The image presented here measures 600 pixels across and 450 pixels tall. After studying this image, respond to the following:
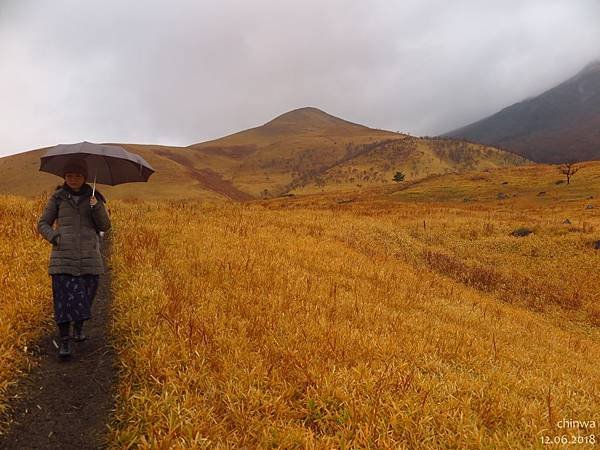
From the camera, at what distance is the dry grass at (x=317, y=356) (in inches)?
167

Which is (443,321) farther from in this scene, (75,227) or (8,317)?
(8,317)

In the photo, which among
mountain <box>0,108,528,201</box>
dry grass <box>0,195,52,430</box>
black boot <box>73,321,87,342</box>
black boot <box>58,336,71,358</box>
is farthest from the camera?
mountain <box>0,108,528,201</box>

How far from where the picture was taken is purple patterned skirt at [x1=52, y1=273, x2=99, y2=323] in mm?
5953

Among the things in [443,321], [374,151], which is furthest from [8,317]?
[374,151]

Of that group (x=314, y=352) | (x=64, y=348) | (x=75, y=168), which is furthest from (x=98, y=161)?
(x=314, y=352)

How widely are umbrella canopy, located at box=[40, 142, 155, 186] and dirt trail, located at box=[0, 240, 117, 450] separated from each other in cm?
267

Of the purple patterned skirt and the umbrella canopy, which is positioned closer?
the purple patterned skirt

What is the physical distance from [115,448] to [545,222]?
28.0 meters

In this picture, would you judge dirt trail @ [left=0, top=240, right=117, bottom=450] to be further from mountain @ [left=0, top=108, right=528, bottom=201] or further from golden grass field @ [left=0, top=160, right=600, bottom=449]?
mountain @ [left=0, top=108, right=528, bottom=201]

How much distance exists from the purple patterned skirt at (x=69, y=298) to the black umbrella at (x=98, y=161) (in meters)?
1.65

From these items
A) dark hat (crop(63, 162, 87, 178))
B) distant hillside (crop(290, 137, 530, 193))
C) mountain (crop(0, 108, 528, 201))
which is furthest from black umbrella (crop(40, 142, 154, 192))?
distant hillside (crop(290, 137, 530, 193))

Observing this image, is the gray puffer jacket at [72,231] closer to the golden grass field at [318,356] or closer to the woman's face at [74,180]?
the woman's face at [74,180]

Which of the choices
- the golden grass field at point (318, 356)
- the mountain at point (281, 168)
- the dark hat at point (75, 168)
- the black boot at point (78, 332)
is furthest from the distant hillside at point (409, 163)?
the black boot at point (78, 332)

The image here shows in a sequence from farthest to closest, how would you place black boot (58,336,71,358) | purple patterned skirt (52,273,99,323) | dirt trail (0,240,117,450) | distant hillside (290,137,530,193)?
1. distant hillside (290,137,530,193)
2. purple patterned skirt (52,273,99,323)
3. black boot (58,336,71,358)
4. dirt trail (0,240,117,450)
